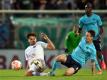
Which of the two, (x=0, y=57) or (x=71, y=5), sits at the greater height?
(x=71, y=5)

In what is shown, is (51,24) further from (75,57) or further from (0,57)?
(75,57)

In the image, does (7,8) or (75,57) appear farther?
(7,8)

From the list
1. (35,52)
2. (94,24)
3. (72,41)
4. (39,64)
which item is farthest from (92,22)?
(39,64)

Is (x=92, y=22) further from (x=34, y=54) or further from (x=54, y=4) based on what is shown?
(x=54, y=4)

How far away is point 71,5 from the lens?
28.7m

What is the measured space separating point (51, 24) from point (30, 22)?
2.89 feet

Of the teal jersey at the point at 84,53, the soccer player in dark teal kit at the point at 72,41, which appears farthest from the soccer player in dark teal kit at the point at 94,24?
the teal jersey at the point at 84,53

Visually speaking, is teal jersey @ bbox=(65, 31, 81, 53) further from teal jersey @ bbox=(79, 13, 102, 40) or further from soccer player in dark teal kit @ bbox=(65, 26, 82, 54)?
teal jersey @ bbox=(79, 13, 102, 40)

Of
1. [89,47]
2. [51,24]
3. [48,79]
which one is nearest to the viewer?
[48,79]

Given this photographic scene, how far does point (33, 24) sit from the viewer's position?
2733 cm

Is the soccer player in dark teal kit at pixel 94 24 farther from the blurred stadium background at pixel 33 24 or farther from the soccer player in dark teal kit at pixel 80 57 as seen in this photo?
the blurred stadium background at pixel 33 24

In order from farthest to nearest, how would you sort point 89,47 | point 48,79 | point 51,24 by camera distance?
point 51,24 < point 89,47 < point 48,79

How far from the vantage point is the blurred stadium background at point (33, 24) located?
1073 inches

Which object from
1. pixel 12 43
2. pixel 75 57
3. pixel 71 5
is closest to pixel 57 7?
pixel 71 5
